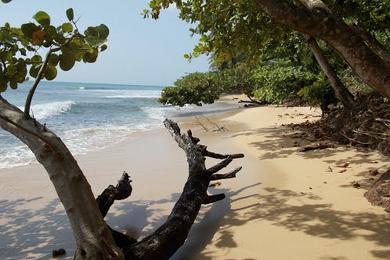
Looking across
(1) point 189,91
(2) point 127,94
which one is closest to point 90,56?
(1) point 189,91

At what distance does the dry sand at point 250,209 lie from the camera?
160 inches

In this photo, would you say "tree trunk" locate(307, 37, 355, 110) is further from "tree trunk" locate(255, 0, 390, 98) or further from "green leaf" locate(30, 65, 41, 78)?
"green leaf" locate(30, 65, 41, 78)

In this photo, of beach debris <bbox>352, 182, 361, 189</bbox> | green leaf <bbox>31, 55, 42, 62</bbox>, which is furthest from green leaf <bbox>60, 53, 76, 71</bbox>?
beach debris <bbox>352, 182, 361, 189</bbox>

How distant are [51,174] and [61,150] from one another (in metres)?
0.19

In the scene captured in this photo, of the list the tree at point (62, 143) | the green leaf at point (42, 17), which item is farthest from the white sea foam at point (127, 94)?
the green leaf at point (42, 17)

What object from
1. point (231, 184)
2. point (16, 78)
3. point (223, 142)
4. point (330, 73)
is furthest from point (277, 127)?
point (16, 78)

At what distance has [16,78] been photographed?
276 cm

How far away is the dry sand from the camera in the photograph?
4.07 m

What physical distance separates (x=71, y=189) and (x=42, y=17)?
1281 millimetres

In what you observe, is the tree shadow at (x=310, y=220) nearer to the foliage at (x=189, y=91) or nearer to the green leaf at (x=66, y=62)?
the green leaf at (x=66, y=62)

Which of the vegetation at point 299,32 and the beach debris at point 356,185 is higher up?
the vegetation at point 299,32

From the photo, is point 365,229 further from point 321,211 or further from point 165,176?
point 165,176

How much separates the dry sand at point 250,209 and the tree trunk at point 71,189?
Result: 129 centimetres

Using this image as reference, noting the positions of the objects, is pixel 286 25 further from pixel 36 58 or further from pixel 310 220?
pixel 36 58
